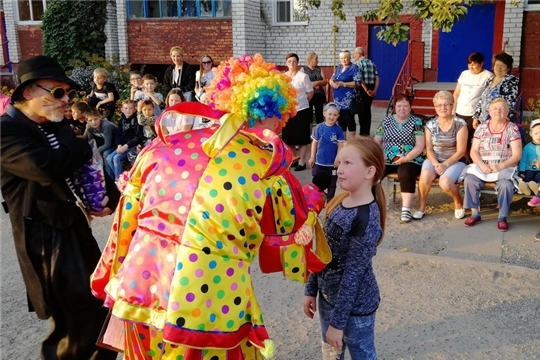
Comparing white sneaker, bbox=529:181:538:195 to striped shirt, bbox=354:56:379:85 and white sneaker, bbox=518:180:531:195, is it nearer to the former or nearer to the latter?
white sneaker, bbox=518:180:531:195

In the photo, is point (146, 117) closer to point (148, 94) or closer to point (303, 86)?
point (148, 94)

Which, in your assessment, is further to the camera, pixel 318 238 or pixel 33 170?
pixel 33 170

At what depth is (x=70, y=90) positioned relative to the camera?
333 cm

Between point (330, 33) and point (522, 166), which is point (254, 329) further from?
point (330, 33)

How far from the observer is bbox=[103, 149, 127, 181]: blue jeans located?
9.05m

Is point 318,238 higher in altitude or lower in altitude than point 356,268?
higher

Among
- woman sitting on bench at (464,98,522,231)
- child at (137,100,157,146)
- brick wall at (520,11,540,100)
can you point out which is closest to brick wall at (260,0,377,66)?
brick wall at (520,11,540,100)

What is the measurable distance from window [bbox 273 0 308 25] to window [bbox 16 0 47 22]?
9.04 meters

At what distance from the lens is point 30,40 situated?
1991cm

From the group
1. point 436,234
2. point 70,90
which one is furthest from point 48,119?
point 436,234

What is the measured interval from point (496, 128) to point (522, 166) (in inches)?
21.5

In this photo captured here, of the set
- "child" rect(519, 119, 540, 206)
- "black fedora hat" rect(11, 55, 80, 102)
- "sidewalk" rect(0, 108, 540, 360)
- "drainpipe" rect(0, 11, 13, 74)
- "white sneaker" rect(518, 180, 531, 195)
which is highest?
"drainpipe" rect(0, 11, 13, 74)

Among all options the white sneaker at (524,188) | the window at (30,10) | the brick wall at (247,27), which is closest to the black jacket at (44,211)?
the white sneaker at (524,188)

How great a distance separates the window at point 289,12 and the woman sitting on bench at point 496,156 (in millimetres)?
10151
